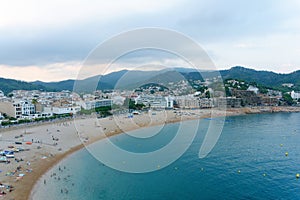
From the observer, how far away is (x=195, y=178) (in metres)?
12.0

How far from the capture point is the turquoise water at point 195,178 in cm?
1037

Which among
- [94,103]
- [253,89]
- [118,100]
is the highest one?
[253,89]

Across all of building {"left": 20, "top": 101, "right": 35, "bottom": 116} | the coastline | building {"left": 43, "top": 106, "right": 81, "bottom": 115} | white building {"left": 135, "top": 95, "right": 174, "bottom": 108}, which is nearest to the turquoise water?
the coastline

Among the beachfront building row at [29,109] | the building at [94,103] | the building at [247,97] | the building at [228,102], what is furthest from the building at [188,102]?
the beachfront building row at [29,109]

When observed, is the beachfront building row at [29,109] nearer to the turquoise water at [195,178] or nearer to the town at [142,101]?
the town at [142,101]

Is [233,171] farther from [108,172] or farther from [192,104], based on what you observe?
[192,104]

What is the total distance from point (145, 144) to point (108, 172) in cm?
652

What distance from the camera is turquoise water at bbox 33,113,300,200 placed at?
10.4 meters

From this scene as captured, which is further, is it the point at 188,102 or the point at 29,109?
the point at 188,102

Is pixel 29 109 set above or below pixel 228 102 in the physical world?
below

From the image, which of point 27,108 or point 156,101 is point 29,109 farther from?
point 156,101

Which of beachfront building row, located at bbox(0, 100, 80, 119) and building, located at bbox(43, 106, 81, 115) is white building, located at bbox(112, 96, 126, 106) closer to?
beachfront building row, located at bbox(0, 100, 80, 119)

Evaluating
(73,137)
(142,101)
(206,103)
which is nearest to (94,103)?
(142,101)

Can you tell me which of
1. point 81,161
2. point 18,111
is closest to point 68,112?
point 18,111
